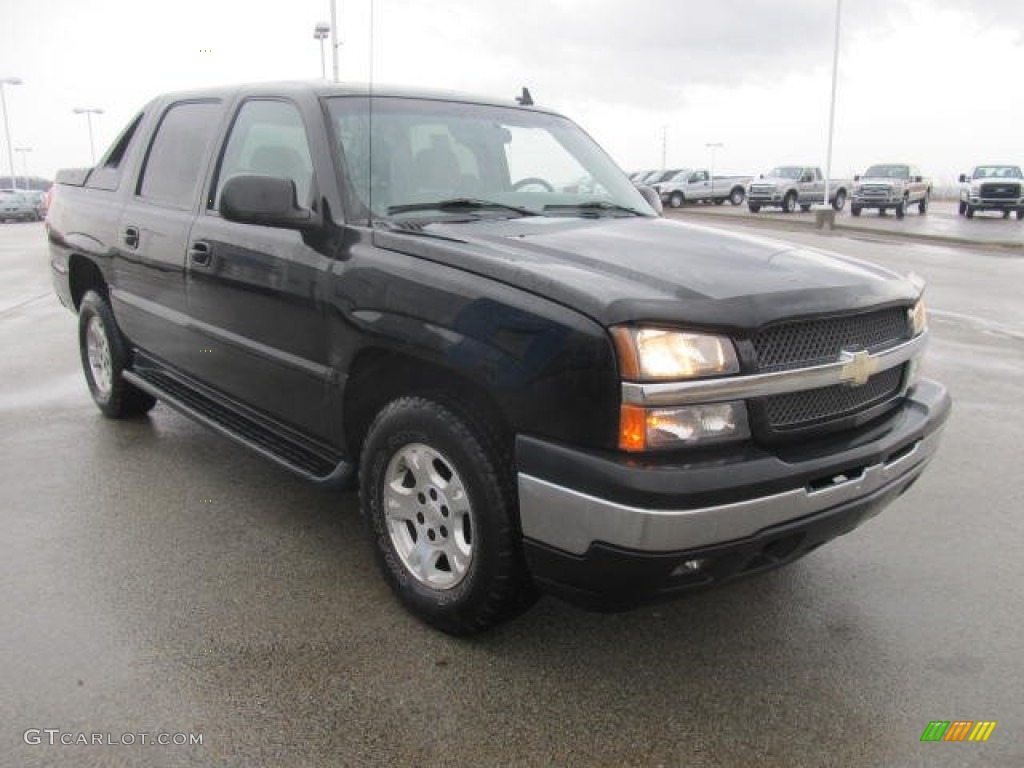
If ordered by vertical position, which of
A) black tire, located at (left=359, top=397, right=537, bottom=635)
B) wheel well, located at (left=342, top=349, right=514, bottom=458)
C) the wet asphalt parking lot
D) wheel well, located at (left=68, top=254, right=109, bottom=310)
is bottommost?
the wet asphalt parking lot

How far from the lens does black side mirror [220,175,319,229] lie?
3.07m

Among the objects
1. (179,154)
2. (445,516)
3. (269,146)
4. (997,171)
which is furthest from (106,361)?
(997,171)

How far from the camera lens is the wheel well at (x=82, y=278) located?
5316 mm

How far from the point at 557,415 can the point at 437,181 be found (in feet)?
4.93

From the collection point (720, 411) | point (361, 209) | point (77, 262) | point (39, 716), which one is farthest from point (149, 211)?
point (720, 411)

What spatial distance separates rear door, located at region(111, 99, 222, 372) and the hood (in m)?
1.61

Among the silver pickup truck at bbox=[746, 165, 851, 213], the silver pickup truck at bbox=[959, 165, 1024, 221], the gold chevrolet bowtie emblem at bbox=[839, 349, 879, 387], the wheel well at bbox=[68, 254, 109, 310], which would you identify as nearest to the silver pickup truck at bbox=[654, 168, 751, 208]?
the silver pickup truck at bbox=[746, 165, 851, 213]

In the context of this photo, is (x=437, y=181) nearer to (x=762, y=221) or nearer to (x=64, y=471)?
(x=64, y=471)

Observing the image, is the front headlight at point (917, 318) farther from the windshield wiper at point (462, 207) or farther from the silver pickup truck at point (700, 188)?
the silver pickup truck at point (700, 188)

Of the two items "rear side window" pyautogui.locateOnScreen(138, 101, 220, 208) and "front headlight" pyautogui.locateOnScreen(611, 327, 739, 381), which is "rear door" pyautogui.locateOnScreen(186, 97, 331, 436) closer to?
"rear side window" pyautogui.locateOnScreen(138, 101, 220, 208)

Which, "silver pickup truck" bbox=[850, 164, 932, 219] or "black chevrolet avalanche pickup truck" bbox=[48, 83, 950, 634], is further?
"silver pickup truck" bbox=[850, 164, 932, 219]

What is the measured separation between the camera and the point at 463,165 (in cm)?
366

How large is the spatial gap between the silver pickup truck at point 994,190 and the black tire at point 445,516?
34.8 meters

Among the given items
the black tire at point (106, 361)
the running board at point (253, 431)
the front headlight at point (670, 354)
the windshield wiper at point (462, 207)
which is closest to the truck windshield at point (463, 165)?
the windshield wiper at point (462, 207)
